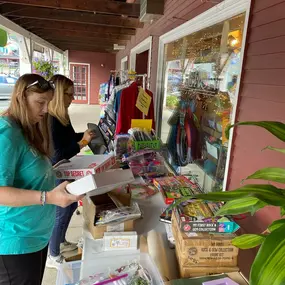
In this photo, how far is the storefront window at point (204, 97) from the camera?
187 centimetres

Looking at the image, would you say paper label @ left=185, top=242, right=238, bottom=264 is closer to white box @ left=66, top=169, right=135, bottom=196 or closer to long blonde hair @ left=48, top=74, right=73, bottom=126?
white box @ left=66, top=169, right=135, bottom=196

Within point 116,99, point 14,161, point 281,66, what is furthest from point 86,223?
point 116,99

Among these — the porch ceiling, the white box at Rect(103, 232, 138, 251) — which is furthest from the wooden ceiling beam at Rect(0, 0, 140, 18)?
the white box at Rect(103, 232, 138, 251)

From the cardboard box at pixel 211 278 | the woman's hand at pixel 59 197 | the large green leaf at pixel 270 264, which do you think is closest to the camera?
the large green leaf at pixel 270 264

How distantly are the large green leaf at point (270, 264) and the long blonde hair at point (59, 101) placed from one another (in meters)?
1.67

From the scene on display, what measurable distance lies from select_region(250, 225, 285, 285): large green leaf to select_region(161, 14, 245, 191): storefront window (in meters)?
1.34

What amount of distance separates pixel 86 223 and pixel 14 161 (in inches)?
21.5

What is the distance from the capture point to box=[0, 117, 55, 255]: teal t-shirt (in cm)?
101

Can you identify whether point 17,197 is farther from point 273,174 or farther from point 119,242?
point 273,174

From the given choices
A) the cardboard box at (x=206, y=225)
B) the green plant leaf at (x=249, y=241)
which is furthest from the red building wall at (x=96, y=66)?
the green plant leaf at (x=249, y=241)

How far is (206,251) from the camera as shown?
41.3 inches

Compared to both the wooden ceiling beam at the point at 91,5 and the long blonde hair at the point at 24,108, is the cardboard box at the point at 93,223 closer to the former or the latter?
the long blonde hair at the point at 24,108

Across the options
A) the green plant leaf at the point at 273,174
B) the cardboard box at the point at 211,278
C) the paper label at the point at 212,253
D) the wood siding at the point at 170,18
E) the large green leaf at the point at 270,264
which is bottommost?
the cardboard box at the point at 211,278

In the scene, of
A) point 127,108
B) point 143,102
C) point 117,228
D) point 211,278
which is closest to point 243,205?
point 211,278
